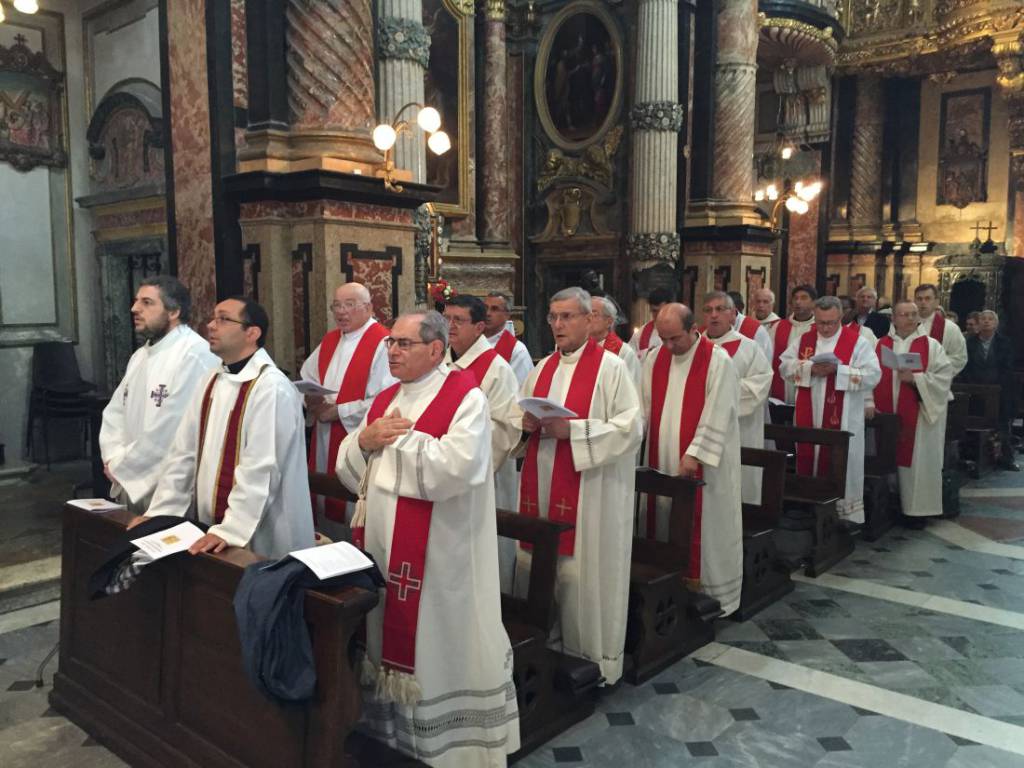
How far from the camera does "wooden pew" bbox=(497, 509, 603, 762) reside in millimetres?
3609

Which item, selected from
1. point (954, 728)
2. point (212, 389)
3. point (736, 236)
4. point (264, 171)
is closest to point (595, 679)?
point (954, 728)

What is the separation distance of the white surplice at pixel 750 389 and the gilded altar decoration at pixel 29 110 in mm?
6586

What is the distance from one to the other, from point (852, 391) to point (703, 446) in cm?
262

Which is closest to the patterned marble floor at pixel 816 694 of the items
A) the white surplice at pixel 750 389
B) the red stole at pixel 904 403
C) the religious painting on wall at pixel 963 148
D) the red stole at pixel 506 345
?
the white surplice at pixel 750 389

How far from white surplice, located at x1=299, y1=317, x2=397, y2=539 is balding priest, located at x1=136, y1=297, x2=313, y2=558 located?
1473mm

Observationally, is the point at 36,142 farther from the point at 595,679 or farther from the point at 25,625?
the point at 595,679

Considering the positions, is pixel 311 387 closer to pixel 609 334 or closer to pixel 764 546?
pixel 609 334

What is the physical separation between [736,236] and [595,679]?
8.59 m

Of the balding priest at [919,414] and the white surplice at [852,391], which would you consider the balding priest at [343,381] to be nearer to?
the white surplice at [852,391]

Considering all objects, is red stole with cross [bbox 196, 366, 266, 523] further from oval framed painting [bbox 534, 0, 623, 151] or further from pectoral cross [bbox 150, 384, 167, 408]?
oval framed painting [bbox 534, 0, 623, 151]

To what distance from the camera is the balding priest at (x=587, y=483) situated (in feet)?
13.2

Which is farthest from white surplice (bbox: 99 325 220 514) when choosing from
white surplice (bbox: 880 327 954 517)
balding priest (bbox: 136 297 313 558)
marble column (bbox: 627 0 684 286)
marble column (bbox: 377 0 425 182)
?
marble column (bbox: 627 0 684 286)

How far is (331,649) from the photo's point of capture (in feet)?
8.87

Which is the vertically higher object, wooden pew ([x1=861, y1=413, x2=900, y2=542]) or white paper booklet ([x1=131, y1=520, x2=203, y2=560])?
white paper booklet ([x1=131, y1=520, x2=203, y2=560])
